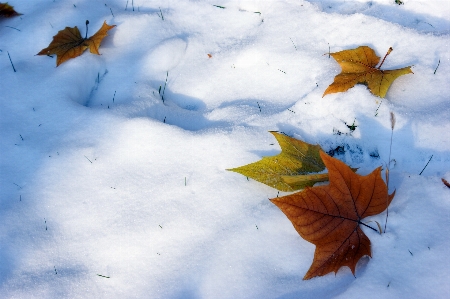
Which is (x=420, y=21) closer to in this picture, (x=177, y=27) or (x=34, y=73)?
(x=177, y=27)

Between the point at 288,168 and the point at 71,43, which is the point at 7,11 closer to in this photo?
the point at 71,43

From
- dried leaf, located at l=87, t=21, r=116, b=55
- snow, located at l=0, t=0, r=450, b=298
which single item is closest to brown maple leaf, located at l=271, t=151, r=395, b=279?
snow, located at l=0, t=0, r=450, b=298

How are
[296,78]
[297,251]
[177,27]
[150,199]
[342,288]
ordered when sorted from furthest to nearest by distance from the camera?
[177,27] < [296,78] < [150,199] < [297,251] < [342,288]

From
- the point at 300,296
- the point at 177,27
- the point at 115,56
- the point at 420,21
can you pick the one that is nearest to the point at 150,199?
the point at 300,296

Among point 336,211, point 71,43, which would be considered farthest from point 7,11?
point 336,211

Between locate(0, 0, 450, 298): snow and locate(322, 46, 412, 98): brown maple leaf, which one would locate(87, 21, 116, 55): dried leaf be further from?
locate(322, 46, 412, 98): brown maple leaf

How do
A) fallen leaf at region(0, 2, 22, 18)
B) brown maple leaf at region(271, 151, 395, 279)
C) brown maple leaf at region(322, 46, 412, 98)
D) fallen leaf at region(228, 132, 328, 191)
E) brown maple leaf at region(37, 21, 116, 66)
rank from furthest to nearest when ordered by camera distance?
fallen leaf at region(0, 2, 22, 18) < brown maple leaf at region(37, 21, 116, 66) < brown maple leaf at region(322, 46, 412, 98) < fallen leaf at region(228, 132, 328, 191) < brown maple leaf at region(271, 151, 395, 279)

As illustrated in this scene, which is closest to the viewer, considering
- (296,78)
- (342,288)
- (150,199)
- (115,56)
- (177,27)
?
A: (342,288)
